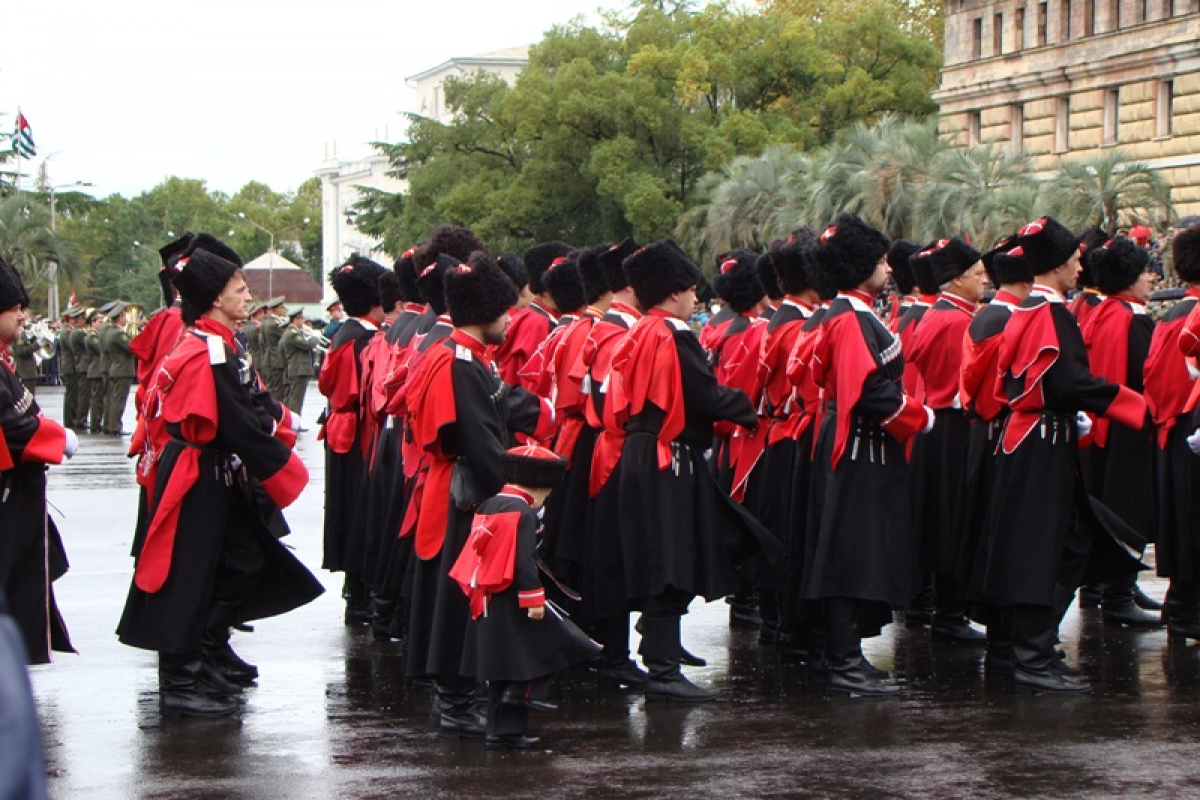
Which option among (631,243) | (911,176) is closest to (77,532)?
(631,243)

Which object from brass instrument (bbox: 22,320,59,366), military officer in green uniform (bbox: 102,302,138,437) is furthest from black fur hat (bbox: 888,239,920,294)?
brass instrument (bbox: 22,320,59,366)

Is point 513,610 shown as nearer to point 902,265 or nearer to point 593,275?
point 593,275

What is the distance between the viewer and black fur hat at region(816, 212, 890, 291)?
7762mm

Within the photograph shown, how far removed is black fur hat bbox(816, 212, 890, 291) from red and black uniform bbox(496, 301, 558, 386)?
100 inches

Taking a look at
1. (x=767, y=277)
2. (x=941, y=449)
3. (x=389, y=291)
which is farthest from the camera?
(x=389, y=291)

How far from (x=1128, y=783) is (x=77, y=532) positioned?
33.1 ft

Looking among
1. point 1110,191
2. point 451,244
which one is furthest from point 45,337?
point 451,244

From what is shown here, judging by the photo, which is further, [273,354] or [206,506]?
[273,354]

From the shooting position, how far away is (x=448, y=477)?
716cm

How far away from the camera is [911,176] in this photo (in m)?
34.6

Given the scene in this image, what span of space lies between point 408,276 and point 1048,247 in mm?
3949

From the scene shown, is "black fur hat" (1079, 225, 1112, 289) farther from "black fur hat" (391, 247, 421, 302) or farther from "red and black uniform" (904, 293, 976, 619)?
"black fur hat" (391, 247, 421, 302)

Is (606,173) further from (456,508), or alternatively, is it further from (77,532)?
(456,508)

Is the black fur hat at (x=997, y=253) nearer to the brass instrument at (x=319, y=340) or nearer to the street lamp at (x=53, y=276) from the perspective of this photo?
the brass instrument at (x=319, y=340)
